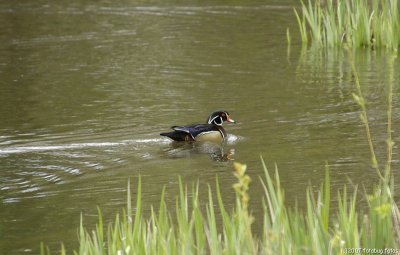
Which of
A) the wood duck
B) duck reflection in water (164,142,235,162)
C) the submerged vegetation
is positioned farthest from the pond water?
the submerged vegetation

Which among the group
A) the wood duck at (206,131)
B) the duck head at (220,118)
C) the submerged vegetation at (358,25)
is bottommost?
the wood duck at (206,131)

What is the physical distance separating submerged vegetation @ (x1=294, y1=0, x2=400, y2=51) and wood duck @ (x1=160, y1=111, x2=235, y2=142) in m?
4.02

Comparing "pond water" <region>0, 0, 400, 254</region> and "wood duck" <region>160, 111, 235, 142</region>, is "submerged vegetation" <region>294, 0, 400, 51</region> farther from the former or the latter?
"wood duck" <region>160, 111, 235, 142</region>

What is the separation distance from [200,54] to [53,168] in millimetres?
6633

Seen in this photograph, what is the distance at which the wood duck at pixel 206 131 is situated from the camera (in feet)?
33.7

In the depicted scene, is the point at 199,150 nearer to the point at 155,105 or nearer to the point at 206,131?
the point at 206,131

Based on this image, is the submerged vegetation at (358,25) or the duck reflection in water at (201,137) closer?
the duck reflection in water at (201,137)

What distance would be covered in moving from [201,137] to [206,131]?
9 centimetres

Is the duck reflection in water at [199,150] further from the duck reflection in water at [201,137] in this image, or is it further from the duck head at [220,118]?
the duck head at [220,118]

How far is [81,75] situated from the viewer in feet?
46.7

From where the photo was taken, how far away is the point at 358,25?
1470 cm

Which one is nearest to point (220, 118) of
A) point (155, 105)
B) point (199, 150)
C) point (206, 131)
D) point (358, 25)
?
point (206, 131)

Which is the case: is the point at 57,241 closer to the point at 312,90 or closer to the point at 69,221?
the point at 69,221

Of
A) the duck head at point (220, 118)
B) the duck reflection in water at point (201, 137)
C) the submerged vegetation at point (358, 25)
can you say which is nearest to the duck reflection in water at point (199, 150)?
the duck reflection in water at point (201, 137)
